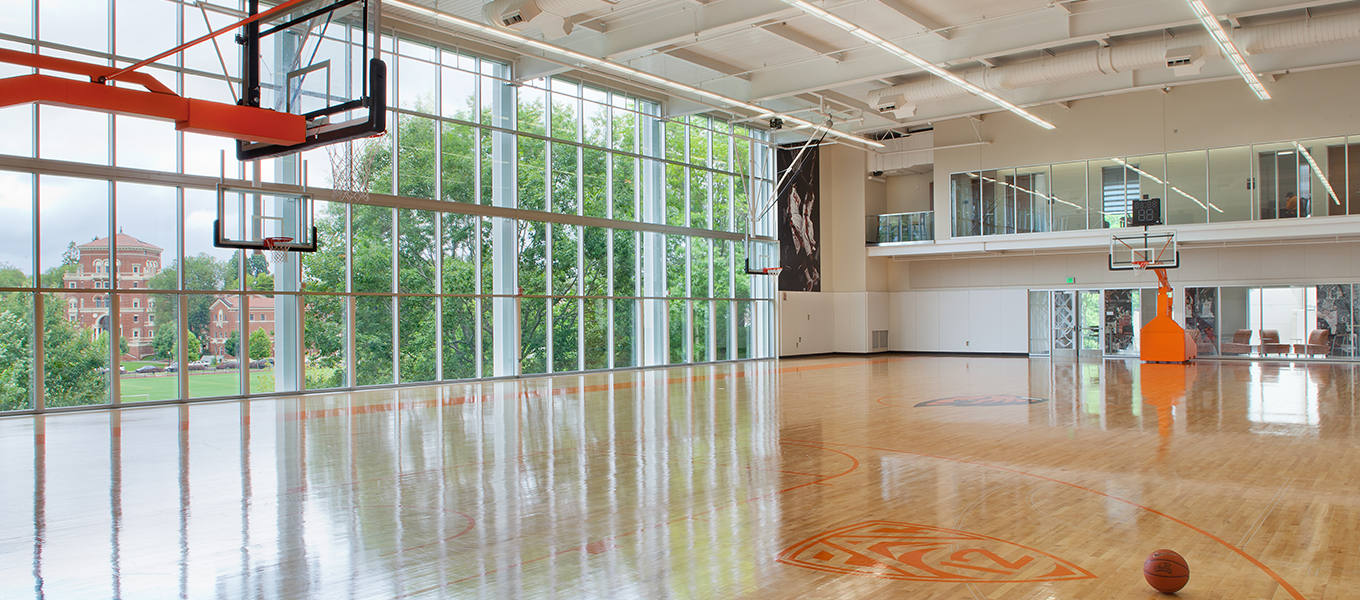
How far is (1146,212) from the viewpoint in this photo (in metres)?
24.3

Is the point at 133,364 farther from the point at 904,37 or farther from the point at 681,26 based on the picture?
the point at 904,37


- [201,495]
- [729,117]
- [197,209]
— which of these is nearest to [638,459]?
[201,495]

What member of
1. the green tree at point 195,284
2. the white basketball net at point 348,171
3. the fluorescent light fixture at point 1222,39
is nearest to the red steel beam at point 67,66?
the white basketball net at point 348,171

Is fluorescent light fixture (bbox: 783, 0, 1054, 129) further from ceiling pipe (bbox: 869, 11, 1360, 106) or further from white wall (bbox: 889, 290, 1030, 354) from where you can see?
white wall (bbox: 889, 290, 1030, 354)

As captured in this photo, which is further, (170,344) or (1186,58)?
(1186,58)

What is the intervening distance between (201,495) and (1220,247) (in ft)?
98.1

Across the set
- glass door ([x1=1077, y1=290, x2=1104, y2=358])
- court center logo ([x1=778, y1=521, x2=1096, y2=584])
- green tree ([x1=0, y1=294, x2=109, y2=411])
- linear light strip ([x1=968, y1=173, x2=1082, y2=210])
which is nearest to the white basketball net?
green tree ([x1=0, y1=294, x2=109, y2=411])

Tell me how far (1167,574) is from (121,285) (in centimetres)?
1762

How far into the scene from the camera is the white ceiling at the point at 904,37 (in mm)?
17438

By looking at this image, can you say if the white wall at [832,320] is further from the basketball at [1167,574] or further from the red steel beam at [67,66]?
the basketball at [1167,574]

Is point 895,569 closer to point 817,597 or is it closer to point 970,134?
point 817,597

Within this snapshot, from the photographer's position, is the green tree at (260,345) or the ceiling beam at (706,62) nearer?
the green tree at (260,345)

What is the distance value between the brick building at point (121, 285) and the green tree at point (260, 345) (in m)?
1.81

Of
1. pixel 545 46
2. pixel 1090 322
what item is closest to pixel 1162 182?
pixel 1090 322
